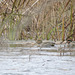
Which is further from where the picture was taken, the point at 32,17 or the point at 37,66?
the point at 32,17

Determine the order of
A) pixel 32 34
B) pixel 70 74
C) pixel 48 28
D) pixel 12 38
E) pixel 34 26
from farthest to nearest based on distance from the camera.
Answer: pixel 32 34
pixel 34 26
pixel 48 28
pixel 12 38
pixel 70 74

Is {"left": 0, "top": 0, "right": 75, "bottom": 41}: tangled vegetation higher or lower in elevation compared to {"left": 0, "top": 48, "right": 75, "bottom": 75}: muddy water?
higher

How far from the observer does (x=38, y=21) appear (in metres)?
6.30

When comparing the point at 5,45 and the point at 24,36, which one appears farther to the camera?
the point at 24,36

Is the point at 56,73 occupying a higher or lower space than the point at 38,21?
lower

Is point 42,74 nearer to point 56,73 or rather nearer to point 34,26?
point 56,73

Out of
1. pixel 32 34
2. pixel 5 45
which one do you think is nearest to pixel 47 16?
pixel 32 34

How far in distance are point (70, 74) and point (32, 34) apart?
602cm

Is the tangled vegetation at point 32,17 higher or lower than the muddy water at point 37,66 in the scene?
higher

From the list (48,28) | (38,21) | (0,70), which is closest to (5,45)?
(0,70)

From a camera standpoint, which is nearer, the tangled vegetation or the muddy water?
the muddy water

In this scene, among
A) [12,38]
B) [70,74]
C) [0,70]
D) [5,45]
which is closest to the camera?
[70,74]

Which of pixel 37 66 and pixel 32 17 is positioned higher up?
pixel 32 17

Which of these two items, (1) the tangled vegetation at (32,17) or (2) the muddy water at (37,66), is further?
(1) the tangled vegetation at (32,17)
